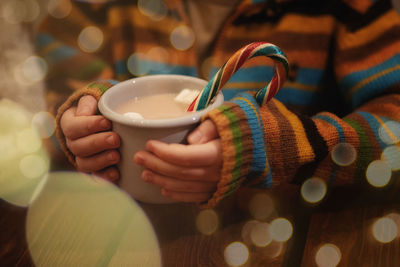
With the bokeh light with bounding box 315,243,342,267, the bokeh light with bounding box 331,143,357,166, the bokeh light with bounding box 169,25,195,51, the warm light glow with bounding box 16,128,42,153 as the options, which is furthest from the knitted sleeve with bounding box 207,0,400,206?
the warm light glow with bounding box 16,128,42,153

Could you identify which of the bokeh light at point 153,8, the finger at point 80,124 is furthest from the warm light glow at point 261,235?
the bokeh light at point 153,8

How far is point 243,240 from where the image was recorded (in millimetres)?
410

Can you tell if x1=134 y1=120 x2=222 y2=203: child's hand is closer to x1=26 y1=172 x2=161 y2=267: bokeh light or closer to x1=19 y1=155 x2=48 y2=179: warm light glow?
x1=26 y1=172 x2=161 y2=267: bokeh light

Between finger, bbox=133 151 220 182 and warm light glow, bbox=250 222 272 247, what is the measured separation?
98mm

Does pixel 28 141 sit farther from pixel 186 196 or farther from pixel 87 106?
pixel 186 196

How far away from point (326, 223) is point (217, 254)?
0.53 ft

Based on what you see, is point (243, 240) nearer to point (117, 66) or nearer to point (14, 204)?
point (14, 204)

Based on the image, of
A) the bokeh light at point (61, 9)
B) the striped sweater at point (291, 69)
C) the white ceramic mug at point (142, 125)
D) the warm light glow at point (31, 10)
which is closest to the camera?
the white ceramic mug at point (142, 125)

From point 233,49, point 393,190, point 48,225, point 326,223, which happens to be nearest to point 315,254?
point 326,223

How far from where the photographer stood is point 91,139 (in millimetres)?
390

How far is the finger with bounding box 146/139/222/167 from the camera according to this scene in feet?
1.11

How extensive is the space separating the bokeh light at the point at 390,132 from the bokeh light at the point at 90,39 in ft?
1.94

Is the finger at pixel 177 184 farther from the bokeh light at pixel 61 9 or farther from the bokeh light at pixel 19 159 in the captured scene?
the bokeh light at pixel 61 9

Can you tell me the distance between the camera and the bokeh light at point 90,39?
2.30 feet
